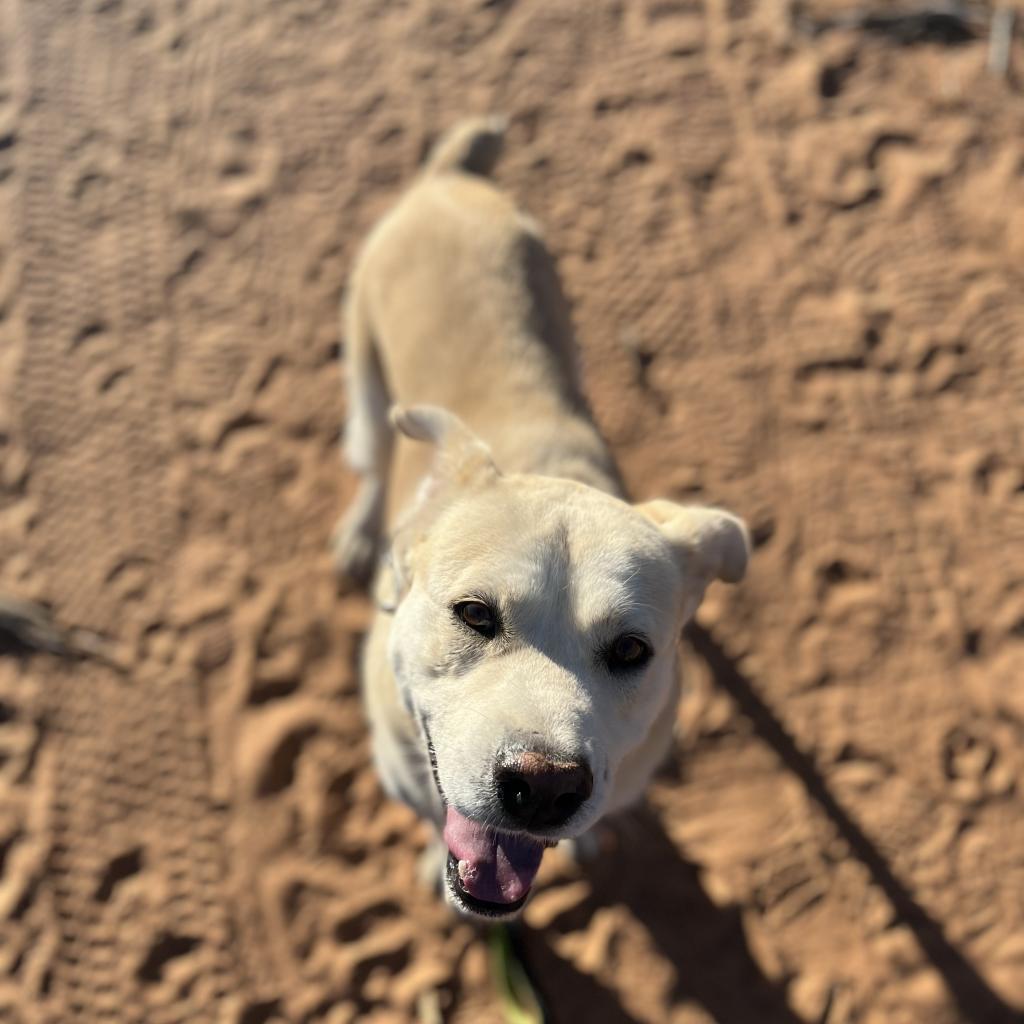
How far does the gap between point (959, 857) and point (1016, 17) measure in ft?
18.2

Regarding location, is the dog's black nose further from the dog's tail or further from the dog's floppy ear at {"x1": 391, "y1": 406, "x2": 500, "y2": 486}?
the dog's tail

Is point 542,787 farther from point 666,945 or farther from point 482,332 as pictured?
point 666,945

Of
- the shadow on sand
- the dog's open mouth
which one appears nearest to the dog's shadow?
the shadow on sand

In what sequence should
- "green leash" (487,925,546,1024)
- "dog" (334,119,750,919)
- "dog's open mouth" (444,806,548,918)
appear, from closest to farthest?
"dog" (334,119,750,919), "dog's open mouth" (444,806,548,918), "green leash" (487,925,546,1024)

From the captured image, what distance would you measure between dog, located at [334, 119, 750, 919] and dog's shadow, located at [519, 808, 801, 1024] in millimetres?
643

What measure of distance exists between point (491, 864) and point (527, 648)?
0.70 m

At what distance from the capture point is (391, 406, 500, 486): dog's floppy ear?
2965 millimetres

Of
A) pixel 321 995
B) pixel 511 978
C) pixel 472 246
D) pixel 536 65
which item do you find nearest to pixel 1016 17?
pixel 536 65

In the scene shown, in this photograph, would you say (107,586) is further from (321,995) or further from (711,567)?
(711,567)

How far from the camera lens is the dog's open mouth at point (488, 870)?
272 cm

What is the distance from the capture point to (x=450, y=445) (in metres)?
3.05

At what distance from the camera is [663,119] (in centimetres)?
609

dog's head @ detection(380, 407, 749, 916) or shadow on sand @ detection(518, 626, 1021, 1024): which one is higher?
dog's head @ detection(380, 407, 749, 916)

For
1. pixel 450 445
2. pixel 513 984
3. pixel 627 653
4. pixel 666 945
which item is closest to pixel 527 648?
pixel 627 653
